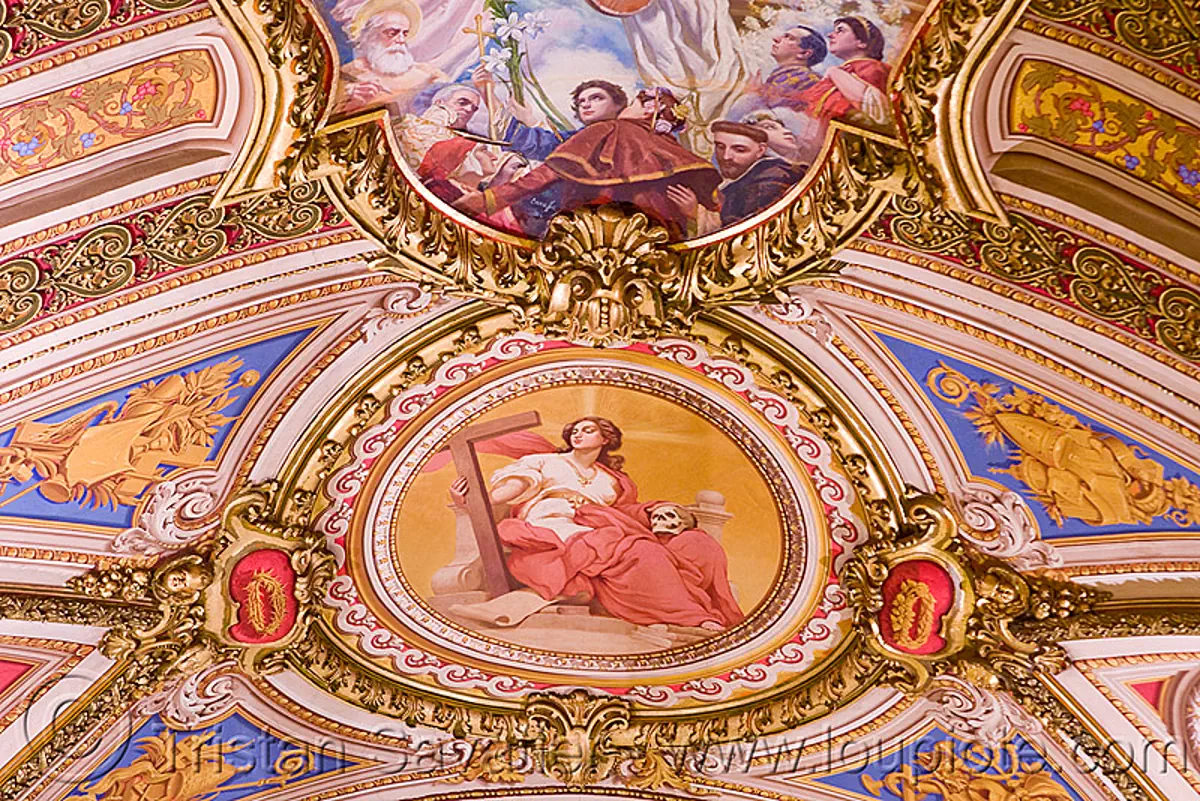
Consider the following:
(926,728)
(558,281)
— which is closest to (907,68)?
(558,281)

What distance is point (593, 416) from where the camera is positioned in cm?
972

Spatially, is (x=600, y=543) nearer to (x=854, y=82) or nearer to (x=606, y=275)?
(x=606, y=275)

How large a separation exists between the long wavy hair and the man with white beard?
261 cm

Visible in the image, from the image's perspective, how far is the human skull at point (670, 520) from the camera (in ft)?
33.1

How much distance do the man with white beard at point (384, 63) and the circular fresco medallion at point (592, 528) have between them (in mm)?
1940

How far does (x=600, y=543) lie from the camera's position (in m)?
10.3

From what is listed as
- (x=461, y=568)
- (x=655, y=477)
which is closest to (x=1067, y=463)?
(x=655, y=477)

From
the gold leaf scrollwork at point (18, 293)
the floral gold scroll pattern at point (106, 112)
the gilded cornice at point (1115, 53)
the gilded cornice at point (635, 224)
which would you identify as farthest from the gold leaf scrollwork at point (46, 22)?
the gilded cornice at point (1115, 53)

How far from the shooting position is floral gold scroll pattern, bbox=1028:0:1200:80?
22.1 feet

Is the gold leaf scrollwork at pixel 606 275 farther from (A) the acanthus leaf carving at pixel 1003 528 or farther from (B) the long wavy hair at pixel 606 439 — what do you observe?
(A) the acanthus leaf carving at pixel 1003 528

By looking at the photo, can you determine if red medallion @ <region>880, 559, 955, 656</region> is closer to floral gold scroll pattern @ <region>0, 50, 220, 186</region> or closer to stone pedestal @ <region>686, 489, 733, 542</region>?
stone pedestal @ <region>686, 489, 733, 542</region>

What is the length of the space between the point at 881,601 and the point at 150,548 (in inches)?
180

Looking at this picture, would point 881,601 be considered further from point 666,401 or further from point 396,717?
point 396,717

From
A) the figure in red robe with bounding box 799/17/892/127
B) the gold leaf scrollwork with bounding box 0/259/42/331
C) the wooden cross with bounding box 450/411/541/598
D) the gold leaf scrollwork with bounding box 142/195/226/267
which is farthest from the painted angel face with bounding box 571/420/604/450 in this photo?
the gold leaf scrollwork with bounding box 0/259/42/331
